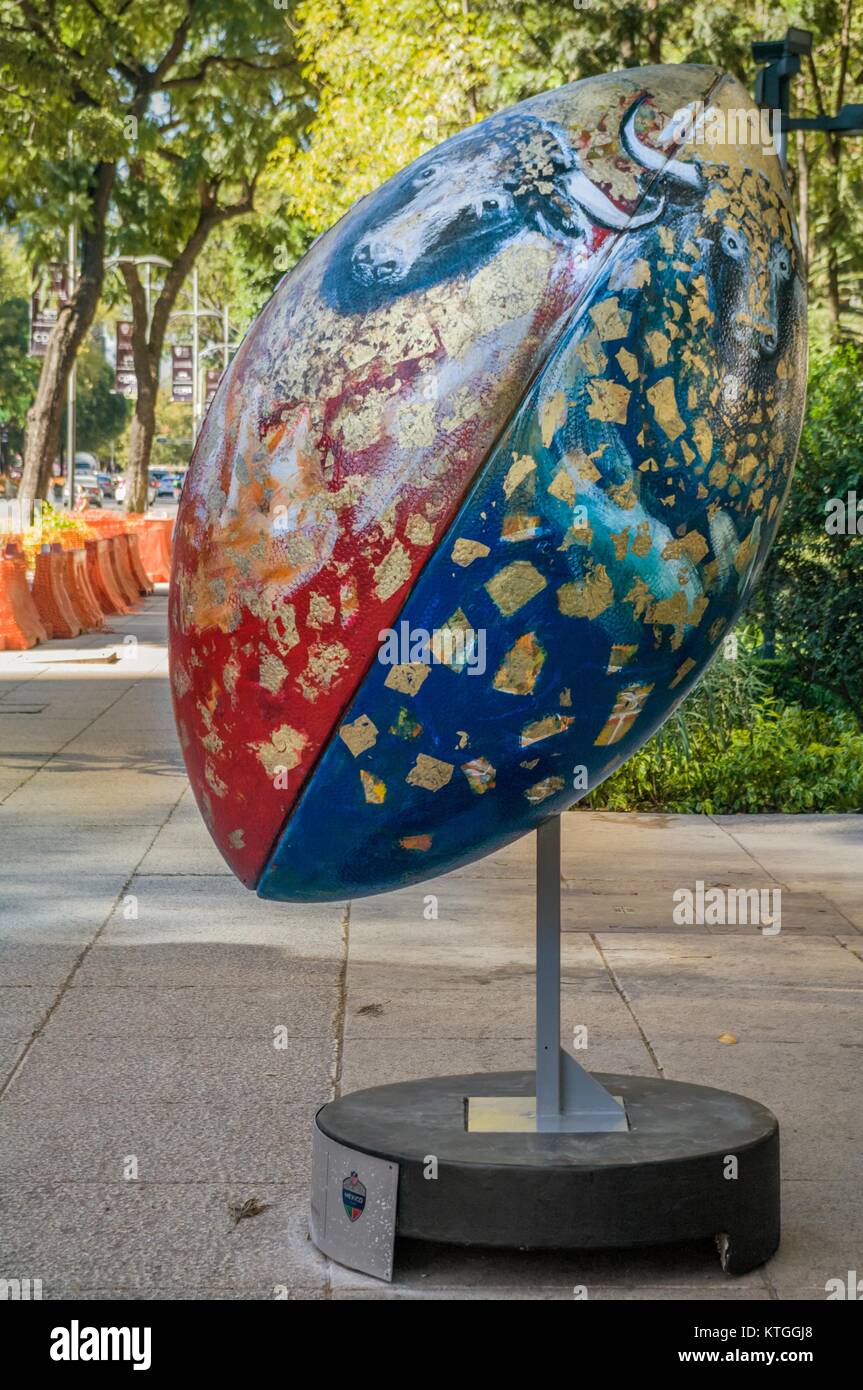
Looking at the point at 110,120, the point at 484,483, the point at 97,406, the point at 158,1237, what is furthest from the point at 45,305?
the point at 97,406

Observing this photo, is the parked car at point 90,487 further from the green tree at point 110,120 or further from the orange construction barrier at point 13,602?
the orange construction barrier at point 13,602

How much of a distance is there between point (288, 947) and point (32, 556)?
15045mm

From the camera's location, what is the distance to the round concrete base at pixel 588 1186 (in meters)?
4.04

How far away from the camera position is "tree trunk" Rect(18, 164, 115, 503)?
1021 inches

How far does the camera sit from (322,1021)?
6.08 meters

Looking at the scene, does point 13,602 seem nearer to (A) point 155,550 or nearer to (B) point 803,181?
(A) point 155,550

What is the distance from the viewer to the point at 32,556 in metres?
21.4

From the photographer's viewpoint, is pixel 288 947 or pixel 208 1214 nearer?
pixel 208 1214

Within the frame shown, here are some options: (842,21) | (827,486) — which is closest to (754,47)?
(827,486)

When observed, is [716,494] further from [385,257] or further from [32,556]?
[32,556]

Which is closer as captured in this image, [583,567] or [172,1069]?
[583,567]

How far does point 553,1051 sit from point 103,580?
18968mm

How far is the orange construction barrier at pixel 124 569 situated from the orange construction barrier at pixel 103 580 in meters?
0.49

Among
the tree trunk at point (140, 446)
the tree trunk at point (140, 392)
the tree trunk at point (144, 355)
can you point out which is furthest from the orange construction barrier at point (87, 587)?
the tree trunk at point (140, 392)
